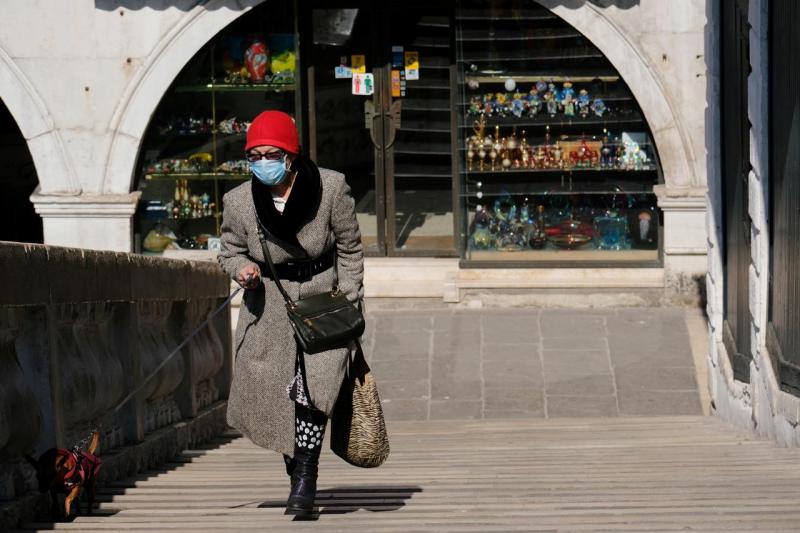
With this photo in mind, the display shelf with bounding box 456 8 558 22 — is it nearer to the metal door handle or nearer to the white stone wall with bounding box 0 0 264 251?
the metal door handle

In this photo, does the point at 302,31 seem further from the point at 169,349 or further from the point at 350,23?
the point at 169,349

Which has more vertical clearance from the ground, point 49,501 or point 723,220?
point 723,220

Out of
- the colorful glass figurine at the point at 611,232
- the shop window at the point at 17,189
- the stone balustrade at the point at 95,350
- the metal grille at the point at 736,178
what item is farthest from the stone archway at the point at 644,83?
the shop window at the point at 17,189

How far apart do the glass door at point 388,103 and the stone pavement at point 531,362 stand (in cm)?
112

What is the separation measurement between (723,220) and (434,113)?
4.05m

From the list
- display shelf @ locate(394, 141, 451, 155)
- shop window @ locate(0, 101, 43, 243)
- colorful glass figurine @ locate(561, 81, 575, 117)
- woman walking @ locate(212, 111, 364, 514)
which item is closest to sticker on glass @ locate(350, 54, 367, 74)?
display shelf @ locate(394, 141, 451, 155)

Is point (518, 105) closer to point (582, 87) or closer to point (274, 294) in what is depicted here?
point (582, 87)

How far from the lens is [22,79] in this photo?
14305 mm

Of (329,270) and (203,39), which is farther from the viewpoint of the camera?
(203,39)

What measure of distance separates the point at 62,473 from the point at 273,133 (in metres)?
1.44

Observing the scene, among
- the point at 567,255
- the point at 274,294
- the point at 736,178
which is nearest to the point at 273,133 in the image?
the point at 274,294

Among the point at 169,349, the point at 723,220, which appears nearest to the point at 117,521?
the point at 169,349

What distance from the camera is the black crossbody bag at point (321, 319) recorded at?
5.76m

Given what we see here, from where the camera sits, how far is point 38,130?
1438cm
